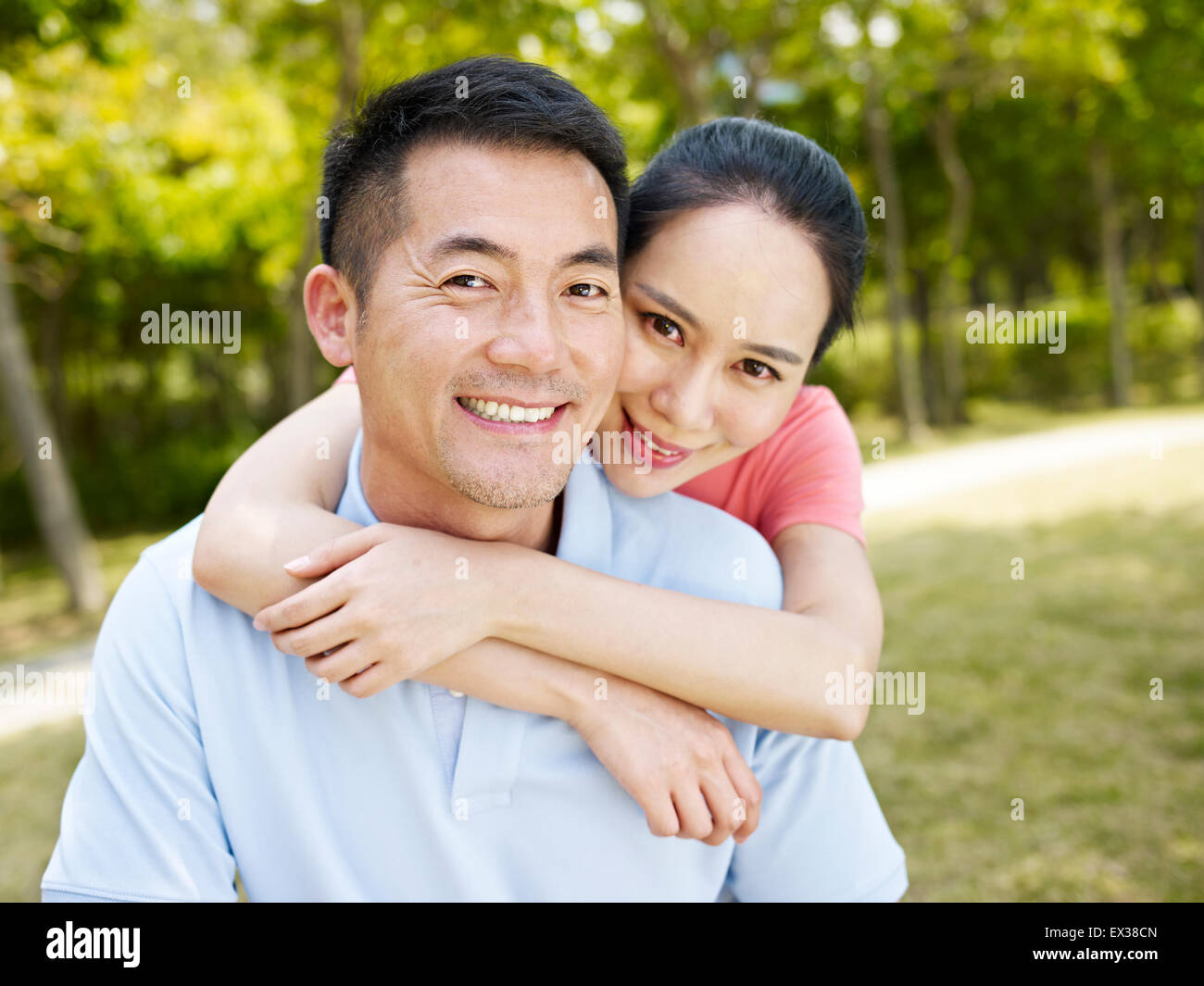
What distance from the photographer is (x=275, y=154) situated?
10805 mm

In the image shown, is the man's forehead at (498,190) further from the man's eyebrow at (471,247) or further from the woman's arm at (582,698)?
the woman's arm at (582,698)

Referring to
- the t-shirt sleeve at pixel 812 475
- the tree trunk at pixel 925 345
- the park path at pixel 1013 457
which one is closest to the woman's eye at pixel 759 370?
the t-shirt sleeve at pixel 812 475

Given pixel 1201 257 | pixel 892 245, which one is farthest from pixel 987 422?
pixel 1201 257

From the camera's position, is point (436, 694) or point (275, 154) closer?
point (436, 694)

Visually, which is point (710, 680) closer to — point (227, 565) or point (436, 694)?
point (436, 694)

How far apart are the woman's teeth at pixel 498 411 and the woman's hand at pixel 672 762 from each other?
526 mm

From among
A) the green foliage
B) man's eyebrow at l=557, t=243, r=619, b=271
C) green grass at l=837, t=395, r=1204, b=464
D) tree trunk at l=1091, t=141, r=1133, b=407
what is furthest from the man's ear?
tree trunk at l=1091, t=141, r=1133, b=407

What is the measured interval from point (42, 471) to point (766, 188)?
8783 millimetres

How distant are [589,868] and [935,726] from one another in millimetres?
4172

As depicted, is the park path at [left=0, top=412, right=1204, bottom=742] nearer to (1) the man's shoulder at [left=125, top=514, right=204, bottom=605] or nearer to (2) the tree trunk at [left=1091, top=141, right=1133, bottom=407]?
(2) the tree trunk at [left=1091, top=141, right=1133, bottom=407]

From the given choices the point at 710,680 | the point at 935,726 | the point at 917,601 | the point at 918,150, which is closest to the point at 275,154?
the point at 917,601

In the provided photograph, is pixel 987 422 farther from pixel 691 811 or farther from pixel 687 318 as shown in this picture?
pixel 691 811

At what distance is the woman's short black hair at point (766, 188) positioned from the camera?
223cm

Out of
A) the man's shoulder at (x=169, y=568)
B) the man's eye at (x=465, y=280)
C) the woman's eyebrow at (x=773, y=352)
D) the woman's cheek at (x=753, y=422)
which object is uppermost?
the man's eye at (x=465, y=280)
